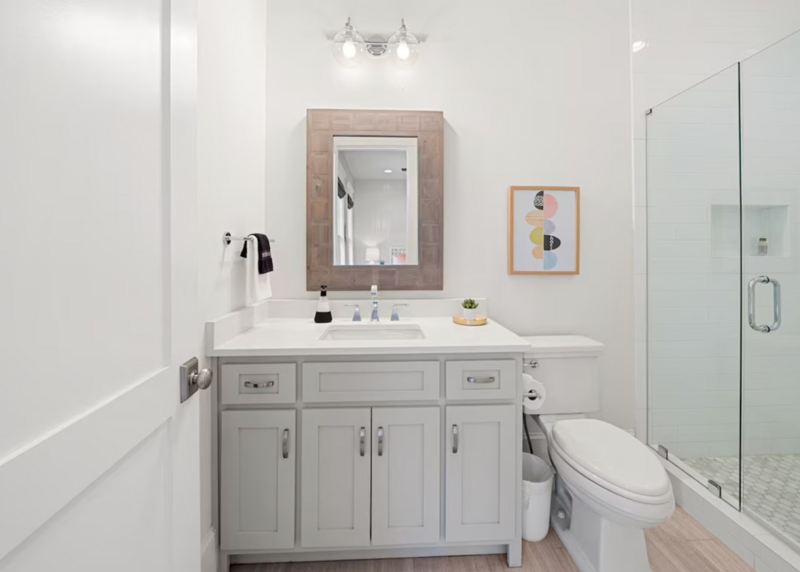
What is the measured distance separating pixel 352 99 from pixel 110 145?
1.65m

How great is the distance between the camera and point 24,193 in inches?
16.5

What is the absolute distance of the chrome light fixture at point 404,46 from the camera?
6.37 ft

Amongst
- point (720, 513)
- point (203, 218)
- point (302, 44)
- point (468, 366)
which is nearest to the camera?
point (203, 218)

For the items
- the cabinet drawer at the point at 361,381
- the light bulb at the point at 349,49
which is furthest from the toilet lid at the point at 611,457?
the light bulb at the point at 349,49

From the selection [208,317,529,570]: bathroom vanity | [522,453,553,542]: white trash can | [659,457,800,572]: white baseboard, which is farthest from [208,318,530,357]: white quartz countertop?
[659,457,800,572]: white baseboard

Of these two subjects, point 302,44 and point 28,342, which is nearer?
point 28,342

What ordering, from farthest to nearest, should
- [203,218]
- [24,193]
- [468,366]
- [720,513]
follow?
[720,513]
[468,366]
[203,218]
[24,193]

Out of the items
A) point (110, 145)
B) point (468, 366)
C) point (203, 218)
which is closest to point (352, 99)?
point (203, 218)

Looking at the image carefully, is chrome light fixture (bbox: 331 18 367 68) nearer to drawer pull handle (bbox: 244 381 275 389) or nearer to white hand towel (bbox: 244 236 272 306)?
white hand towel (bbox: 244 236 272 306)

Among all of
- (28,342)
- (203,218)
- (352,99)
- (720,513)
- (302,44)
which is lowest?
(720,513)

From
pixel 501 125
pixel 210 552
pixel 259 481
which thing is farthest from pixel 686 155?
pixel 210 552

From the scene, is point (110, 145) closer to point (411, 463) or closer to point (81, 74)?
point (81, 74)

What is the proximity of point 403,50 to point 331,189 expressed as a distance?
2.59 ft

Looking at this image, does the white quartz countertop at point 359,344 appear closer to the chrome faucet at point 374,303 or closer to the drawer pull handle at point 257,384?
the drawer pull handle at point 257,384
